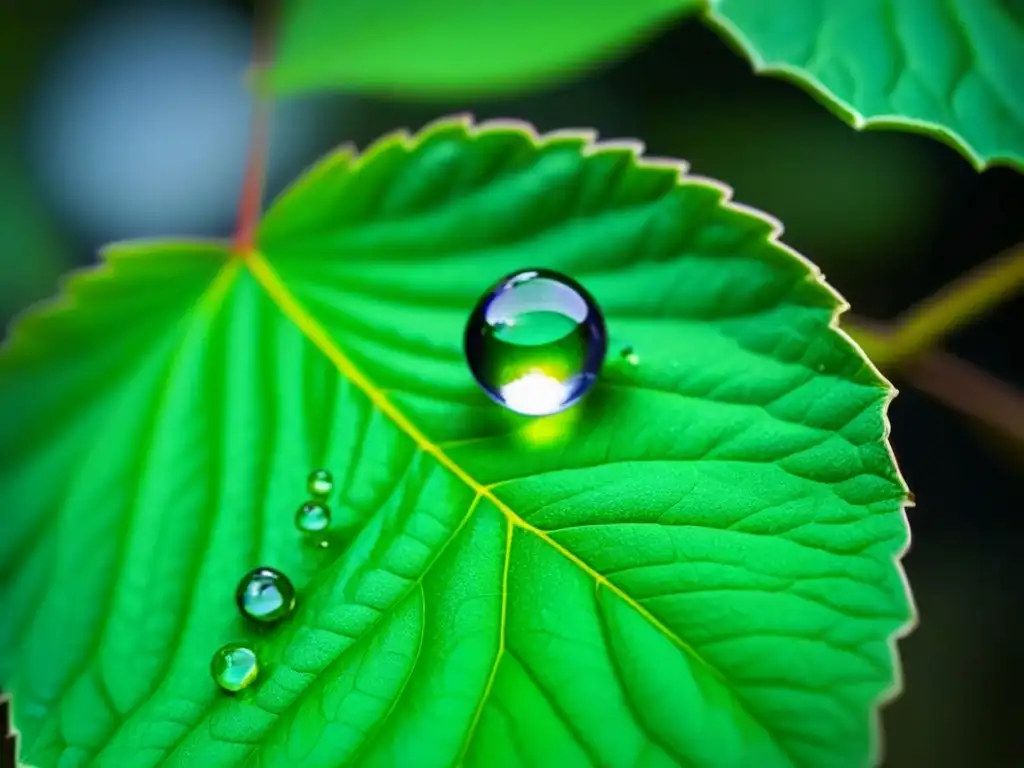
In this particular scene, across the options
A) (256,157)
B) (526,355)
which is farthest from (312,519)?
(256,157)

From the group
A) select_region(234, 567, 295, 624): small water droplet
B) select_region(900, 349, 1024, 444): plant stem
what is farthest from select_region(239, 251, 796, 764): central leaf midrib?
select_region(900, 349, 1024, 444): plant stem

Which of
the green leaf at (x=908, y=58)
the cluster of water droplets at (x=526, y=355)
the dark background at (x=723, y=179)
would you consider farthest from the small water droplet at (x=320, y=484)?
the dark background at (x=723, y=179)

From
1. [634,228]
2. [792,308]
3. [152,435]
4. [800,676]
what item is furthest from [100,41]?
[800,676]

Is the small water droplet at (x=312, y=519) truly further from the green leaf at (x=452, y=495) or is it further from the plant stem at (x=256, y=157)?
the plant stem at (x=256, y=157)

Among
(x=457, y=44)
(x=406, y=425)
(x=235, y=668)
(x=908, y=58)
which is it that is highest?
(x=457, y=44)

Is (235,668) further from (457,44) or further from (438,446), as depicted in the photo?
(457,44)
